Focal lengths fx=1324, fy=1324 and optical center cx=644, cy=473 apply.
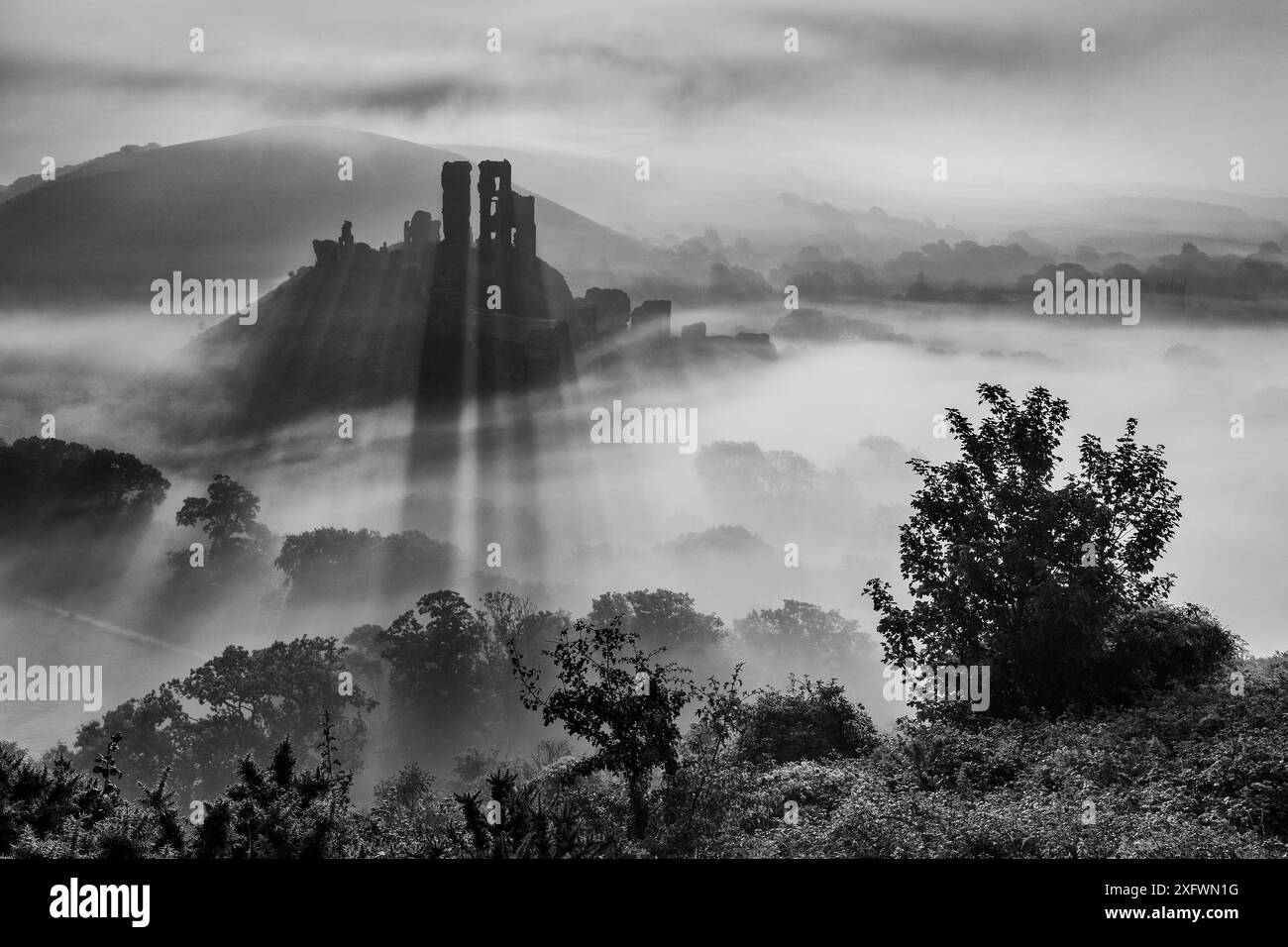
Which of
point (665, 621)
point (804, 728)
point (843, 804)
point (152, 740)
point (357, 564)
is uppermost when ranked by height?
point (357, 564)

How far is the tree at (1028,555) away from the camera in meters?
35.5

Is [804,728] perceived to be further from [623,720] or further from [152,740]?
[152,740]

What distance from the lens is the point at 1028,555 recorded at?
3706 cm

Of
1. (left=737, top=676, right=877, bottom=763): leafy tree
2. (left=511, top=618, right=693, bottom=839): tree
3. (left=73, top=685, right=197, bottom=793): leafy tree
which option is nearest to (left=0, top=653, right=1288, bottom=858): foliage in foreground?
(left=511, top=618, right=693, bottom=839): tree

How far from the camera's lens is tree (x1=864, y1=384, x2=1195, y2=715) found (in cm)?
3553

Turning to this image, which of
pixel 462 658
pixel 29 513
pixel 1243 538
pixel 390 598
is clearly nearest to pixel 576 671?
pixel 462 658

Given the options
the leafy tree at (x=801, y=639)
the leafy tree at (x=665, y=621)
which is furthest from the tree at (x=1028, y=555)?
the leafy tree at (x=801, y=639)

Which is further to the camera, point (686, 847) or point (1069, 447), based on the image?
point (1069, 447)

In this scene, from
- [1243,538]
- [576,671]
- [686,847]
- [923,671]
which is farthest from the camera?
[1243,538]

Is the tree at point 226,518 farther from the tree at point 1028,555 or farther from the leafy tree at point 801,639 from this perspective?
the tree at point 1028,555

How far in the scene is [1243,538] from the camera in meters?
155

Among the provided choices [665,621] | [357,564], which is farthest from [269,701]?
[357,564]
